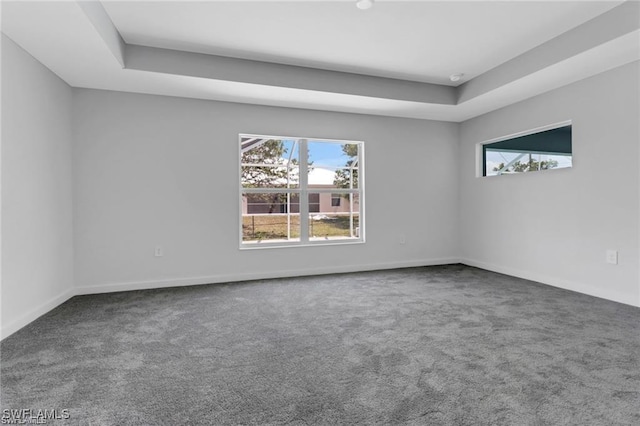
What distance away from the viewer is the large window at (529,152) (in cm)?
391

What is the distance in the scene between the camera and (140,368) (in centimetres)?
201

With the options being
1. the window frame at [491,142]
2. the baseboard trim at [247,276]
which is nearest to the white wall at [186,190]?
the baseboard trim at [247,276]

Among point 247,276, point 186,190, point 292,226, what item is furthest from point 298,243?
point 186,190

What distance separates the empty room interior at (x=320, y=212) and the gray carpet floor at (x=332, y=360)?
0.02 m

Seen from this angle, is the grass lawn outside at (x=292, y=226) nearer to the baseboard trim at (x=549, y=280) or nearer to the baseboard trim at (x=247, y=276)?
the baseboard trim at (x=247, y=276)

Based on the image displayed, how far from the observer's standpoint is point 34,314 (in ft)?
9.41

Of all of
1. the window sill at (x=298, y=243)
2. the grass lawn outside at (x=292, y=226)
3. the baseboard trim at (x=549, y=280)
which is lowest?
the baseboard trim at (x=549, y=280)

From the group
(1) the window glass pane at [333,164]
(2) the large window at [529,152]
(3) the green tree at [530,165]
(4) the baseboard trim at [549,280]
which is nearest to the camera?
(4) the baseboard trim at [549,280]

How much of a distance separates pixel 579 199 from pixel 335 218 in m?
2.99

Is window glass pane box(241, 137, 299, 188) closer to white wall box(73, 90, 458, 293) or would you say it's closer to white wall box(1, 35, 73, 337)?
white wall box(73, 90, 458, 293)

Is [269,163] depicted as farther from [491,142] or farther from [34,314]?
[491,142]

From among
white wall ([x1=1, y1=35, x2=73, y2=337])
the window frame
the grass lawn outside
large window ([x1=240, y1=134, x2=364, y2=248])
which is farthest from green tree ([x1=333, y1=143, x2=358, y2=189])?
white wall ([x1=1, y1=35, x2=73, y2=337])

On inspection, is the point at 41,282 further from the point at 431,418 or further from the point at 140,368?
the point at 431,418

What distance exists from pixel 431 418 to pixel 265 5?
3.00 metres
